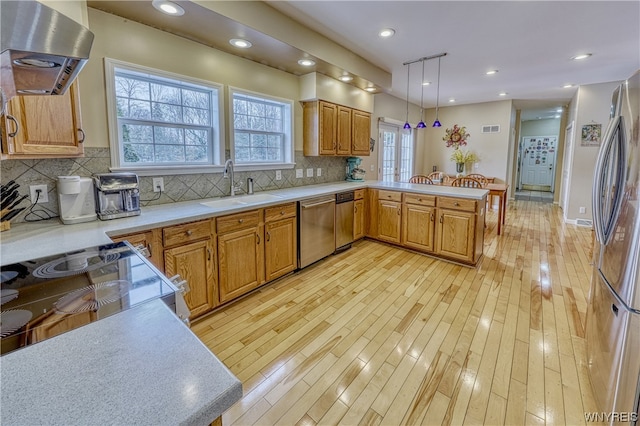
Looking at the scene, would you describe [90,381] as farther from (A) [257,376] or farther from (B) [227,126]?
(B) [227,126]

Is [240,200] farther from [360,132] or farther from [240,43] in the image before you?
[360,132]

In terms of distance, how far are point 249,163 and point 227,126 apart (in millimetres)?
468

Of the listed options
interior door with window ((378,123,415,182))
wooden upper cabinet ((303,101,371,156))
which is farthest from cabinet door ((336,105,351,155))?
interior door with window ((378,123,415,182))

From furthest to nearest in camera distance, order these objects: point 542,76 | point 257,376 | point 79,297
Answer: point 542,76 < point 257,376 < point 79,297

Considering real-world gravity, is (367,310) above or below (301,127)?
below

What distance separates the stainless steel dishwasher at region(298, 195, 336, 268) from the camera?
3201 mm

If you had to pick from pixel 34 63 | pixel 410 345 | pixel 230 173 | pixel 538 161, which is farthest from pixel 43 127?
pixel 538 161

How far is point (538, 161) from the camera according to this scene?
1088 centimetres

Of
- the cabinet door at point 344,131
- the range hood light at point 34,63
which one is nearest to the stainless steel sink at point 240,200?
the cabinet door at point 344,131

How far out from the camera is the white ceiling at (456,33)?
101 inches

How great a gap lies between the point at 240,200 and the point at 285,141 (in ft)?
3.80

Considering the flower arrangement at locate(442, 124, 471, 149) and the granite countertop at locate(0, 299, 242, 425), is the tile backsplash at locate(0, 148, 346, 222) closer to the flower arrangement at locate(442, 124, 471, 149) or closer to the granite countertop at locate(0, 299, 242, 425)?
the granite countertop at locate(0, 299, 242, 425)

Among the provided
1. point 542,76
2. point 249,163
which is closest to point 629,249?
point 249,163

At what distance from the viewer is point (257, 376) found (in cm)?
180
